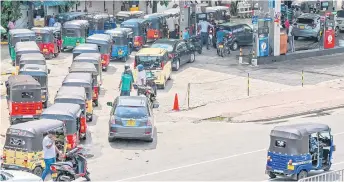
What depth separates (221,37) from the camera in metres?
48.4

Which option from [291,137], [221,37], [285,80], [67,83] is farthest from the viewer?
[221,37]

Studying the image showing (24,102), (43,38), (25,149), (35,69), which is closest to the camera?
(25,149)

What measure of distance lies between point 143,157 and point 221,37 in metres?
22.9

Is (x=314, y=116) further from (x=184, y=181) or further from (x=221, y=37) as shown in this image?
(x=221, y=37)

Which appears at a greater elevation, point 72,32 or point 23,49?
point 72,32

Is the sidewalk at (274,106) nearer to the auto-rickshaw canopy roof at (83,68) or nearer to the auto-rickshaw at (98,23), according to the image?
the auto-rickshaw canopy roof at (83,68)

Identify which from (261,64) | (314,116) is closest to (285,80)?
(261,64)

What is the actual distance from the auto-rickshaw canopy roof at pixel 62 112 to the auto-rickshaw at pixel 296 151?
6474mm

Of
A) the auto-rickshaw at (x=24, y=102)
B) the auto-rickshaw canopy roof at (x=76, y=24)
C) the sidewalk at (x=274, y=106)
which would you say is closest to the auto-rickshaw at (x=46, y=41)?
the auto-rickshaw canopy roof at (x=76, y=24)

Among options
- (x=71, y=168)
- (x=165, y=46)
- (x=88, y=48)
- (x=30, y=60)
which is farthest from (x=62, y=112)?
(x=165, y=46)

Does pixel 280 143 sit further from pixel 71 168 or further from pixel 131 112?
pixel 131 112

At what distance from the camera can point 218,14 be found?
5672cm

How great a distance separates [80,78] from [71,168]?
10206mm

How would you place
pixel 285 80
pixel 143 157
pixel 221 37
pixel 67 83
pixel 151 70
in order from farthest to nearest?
pixel 221 37 → pixel 285 80 → pixel 151 70 → pixel 67 83 → pixel 143 157
